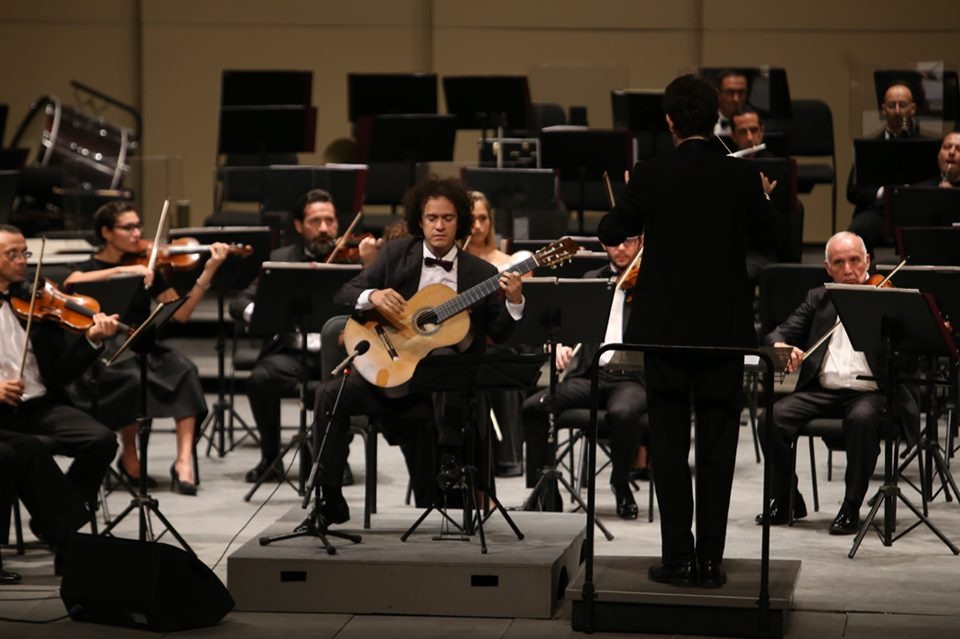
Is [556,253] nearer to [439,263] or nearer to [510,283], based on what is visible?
[510,283]

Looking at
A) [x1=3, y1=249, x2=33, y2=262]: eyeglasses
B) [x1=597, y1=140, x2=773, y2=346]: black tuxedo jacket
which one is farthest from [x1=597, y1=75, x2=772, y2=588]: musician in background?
[x1=3, y1=249, x2=33, y2=262]: eyeglasses

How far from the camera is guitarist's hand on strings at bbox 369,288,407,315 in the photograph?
532 centimetres

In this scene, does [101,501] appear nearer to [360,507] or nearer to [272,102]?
[360,507]

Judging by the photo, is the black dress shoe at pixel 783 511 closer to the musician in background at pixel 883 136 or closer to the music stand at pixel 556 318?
the music stand at pixel 556 318

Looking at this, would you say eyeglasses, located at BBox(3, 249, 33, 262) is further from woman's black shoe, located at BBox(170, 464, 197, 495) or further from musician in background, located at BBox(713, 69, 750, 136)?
musician in background, located at BBox(713, 69, 750, 136)

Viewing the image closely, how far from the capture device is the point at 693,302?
4359mm

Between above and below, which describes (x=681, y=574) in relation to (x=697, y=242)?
below

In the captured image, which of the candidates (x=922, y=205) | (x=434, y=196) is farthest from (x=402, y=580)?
(x=922, y=205)

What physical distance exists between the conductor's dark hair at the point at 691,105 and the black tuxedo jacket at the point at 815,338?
1.73 meters

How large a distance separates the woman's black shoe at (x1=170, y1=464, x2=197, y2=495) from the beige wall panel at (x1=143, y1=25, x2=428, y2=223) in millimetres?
5235

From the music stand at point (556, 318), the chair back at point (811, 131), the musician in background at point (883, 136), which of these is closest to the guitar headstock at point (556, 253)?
the music stand at point (556, 318)

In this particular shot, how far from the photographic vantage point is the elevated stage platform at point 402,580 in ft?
15.3

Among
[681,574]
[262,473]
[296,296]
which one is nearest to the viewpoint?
[681,574]

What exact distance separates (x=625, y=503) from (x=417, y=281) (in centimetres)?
129
